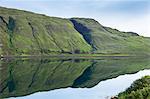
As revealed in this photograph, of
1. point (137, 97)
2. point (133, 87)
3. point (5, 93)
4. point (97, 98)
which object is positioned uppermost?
point (137, 97)

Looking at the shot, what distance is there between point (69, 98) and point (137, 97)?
28655mm

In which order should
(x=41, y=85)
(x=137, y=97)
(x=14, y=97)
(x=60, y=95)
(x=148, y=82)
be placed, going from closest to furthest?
(x=137, y=97) → (x=148, y=82) → (x=14, y=97) → (x=60, y=95) → (x=41, y=85)

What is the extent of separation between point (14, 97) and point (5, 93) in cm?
640

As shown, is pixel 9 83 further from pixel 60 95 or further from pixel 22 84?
pixel 60 95

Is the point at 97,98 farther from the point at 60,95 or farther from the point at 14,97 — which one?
the point at 14,97

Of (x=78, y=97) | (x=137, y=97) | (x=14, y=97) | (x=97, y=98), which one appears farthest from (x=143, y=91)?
(x=14, y=97)

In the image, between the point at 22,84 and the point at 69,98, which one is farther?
the point at 22,84

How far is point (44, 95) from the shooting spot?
71.3 metres

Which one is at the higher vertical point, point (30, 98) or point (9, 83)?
point (30, 98)

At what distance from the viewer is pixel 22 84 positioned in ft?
305

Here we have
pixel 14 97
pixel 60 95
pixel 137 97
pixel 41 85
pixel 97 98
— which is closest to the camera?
pixel 137 97

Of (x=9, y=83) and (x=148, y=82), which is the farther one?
(x=9, y=83)

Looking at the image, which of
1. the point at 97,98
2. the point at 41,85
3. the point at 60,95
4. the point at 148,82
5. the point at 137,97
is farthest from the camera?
the point at 41,85

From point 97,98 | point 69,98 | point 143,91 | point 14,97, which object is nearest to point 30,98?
point 14,97
